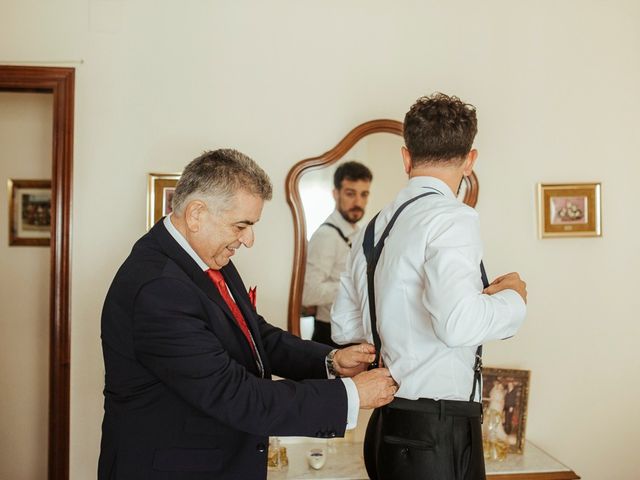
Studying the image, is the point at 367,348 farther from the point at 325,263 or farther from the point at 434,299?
the point at 325,263

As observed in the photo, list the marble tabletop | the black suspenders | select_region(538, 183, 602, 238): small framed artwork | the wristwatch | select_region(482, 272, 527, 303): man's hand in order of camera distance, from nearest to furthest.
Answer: select_region(482, 272, 527, 303): man's hand, the black suspenders, the wristwatch, the marble tabletop, select_region(538, 183, 602, 238): small framed artwork

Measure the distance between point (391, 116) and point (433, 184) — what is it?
131cm

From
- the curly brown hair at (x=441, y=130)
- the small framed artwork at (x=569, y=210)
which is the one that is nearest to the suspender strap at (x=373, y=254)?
the curly brown hair at (x=441, y=130)

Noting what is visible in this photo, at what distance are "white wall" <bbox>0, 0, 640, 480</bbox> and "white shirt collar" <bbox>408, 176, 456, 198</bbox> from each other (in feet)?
4.07

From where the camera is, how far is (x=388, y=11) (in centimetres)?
296

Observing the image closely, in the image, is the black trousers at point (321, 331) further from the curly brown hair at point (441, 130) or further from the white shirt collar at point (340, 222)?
the curly brown hair at point (441, 130)

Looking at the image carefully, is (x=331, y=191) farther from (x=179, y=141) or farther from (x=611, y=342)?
(x=611, y=342)

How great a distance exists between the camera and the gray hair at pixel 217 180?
5.44 feet

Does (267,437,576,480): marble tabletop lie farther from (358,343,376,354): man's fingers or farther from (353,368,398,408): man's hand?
(353,368,398,408): man's hand

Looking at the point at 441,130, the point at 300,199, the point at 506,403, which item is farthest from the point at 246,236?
the point at 506,403

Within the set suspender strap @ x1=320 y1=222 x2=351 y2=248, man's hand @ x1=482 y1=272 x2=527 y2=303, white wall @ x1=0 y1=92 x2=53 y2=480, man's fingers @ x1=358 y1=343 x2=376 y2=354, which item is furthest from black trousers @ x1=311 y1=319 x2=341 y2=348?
white wall @ x1=0 y1=92 x2=53 y2=480

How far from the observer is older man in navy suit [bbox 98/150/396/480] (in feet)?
4.97

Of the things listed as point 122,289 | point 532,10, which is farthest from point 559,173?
point 122,289

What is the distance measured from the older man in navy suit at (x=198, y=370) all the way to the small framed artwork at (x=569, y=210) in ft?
5.36
